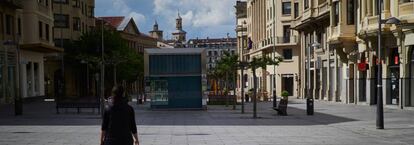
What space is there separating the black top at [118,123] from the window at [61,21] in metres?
62.5

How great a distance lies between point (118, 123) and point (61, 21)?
62969mm

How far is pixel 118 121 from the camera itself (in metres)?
8.91

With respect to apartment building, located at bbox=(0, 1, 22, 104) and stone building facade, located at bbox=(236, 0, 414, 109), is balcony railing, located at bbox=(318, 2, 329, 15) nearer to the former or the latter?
stone building facade, located at bbox=(236, 0, 414, 109)

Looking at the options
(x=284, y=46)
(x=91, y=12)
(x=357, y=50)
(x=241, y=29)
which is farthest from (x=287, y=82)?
(x=241, y=29)

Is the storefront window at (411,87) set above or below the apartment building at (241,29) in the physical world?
below

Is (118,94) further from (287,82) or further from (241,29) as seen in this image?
(241,29)

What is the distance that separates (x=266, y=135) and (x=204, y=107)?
716 inches

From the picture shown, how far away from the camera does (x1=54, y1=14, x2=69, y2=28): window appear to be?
69.3 m

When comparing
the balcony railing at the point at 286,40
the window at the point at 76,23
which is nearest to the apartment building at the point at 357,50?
the balcony railing at the point at 286,40

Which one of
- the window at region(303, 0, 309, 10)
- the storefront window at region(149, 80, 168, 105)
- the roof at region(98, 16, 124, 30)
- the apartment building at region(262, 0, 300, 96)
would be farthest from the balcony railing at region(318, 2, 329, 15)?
the roof at region(98, 16, 124, 30)

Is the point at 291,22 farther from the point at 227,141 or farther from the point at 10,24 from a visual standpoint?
the point at 227,141

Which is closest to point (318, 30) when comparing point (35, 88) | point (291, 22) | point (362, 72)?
point (362, 72)

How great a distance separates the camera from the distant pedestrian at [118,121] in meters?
8.91

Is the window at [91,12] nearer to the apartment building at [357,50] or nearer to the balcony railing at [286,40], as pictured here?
the balcony railing at [286,40]
